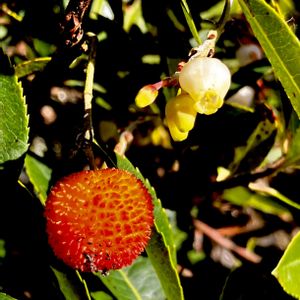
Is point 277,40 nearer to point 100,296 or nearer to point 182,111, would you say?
point 182,111

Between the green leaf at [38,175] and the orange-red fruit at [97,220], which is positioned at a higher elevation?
the orange-red fruit at [97,220]

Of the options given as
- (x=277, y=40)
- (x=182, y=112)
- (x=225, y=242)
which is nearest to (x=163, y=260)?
(x=182, y=112)

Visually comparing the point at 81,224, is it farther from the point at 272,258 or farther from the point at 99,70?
the point at 272,258

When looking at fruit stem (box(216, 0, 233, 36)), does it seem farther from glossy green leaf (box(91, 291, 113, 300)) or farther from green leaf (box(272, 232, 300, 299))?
glossy green leaf (box(91, 291, 113, 300))

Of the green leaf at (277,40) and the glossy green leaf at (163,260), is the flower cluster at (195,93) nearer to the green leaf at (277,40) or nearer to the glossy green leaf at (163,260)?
the green leaf at (277,40)

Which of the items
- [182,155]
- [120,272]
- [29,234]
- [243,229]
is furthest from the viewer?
[243,229]

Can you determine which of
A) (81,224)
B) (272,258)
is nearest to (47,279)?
(81,224)

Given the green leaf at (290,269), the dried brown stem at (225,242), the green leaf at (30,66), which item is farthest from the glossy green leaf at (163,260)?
the dried brown stem at (225,242)

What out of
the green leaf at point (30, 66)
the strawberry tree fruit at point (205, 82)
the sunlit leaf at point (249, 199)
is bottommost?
the sunlit leaf at point (249, 199)
